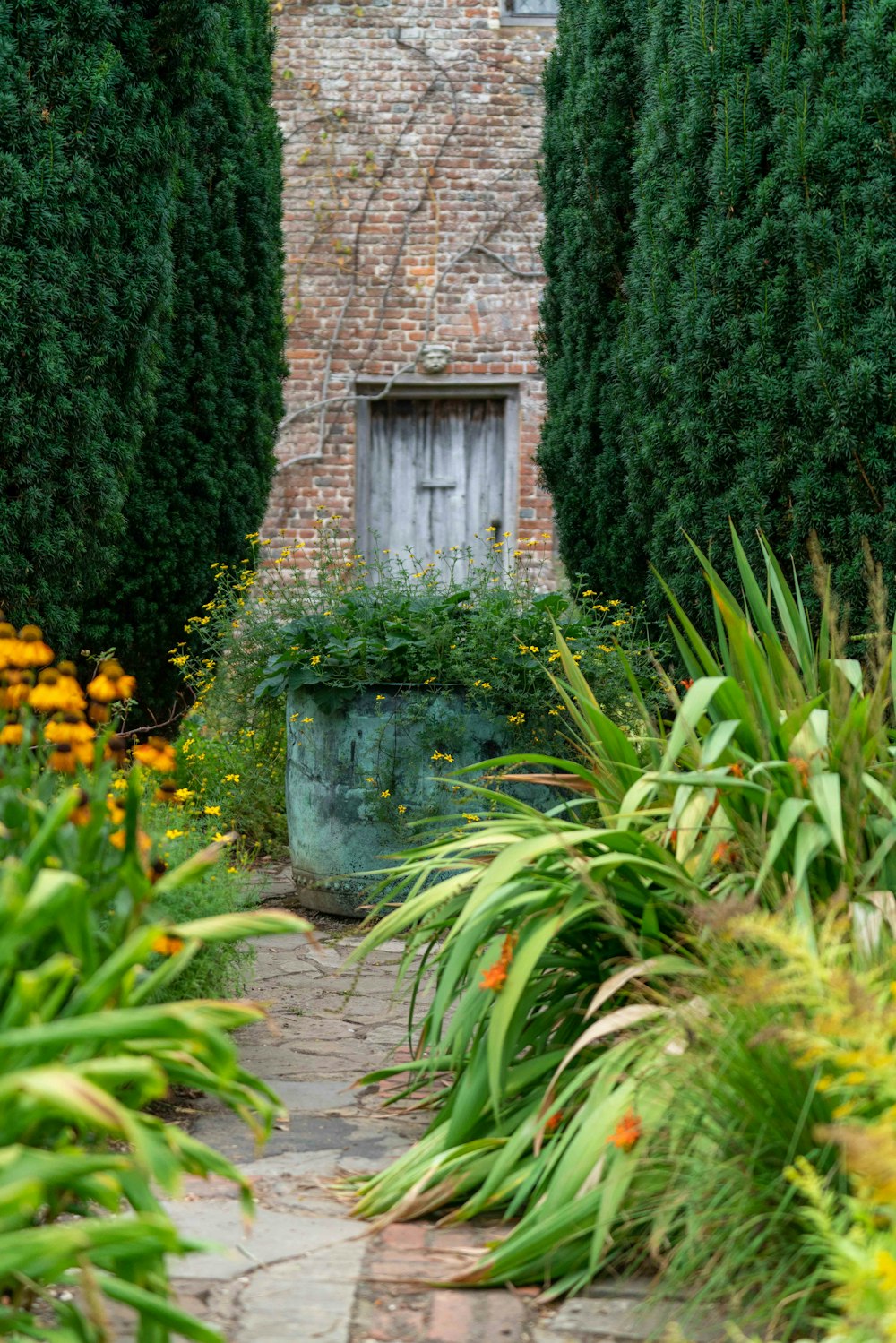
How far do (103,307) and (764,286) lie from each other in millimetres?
2046

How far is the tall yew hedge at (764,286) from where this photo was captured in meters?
3.48

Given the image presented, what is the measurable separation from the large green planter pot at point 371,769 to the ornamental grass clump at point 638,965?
4.82 ft

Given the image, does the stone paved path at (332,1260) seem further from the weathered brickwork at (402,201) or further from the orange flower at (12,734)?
the weathered brickwork at (402,201)

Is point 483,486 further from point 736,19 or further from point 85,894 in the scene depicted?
point 85,894

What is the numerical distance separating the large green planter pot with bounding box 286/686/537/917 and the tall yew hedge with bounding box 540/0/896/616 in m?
0.86

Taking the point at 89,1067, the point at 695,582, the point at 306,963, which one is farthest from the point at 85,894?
the point at 695,582

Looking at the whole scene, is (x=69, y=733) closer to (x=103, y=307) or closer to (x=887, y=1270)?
(x=887, y=1270)

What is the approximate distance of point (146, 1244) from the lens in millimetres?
1310

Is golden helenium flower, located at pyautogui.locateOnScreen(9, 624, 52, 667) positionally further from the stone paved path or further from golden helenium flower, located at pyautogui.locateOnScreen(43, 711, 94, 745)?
the stone paved path

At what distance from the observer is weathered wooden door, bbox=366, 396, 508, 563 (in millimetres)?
9430

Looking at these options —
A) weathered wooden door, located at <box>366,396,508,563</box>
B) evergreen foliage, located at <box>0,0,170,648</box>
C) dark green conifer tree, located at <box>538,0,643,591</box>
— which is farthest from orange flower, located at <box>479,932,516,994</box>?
weathered wooden door, located at <box>366,396,508,563</box>

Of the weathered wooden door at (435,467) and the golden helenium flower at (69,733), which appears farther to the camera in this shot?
the weathered wooden door at (435,467)

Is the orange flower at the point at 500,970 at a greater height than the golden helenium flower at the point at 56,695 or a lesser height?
lesser

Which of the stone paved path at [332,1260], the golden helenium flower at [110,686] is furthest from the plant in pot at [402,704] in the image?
the golden helenium flower at [110,686]
